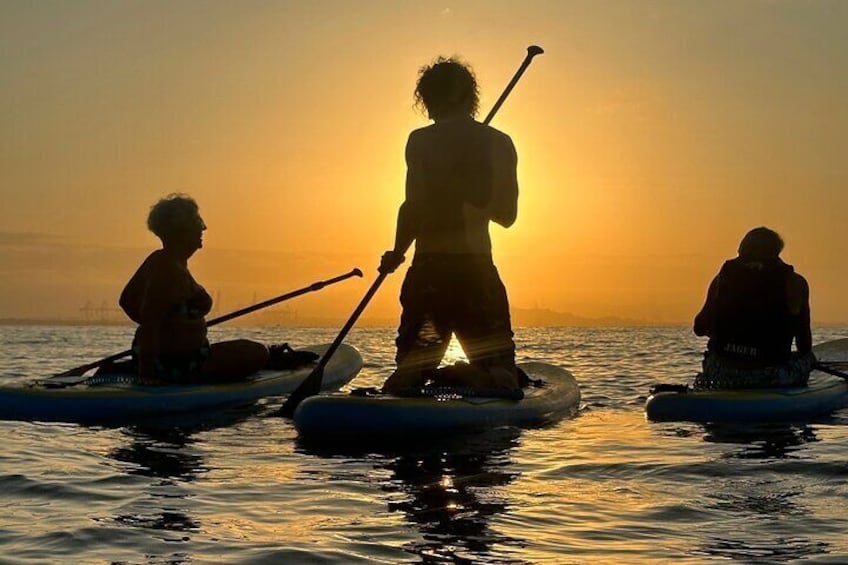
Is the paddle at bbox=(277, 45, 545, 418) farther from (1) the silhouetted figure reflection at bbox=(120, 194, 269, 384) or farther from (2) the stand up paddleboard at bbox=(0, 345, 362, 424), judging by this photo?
(1) the silhouetted figure reflection at bbox=(120, 194, 269, 384)

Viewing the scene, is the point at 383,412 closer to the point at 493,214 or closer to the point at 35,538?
the point at 493,214

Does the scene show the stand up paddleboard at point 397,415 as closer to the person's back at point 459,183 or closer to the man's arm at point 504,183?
the person's back at point 459,183

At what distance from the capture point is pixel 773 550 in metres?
4.32

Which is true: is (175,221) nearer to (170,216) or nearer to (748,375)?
(170,216)

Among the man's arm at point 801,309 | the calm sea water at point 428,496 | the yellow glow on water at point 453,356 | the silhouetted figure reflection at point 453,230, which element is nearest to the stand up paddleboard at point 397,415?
the calm sea water at point 428,496

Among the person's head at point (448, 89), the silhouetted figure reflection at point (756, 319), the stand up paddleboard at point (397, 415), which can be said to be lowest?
the stand up paddleboard at point (397, 415)

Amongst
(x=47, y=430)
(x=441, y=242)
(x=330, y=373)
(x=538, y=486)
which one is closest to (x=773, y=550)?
(x=538, y=486)

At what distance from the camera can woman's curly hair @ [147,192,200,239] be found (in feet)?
31.9

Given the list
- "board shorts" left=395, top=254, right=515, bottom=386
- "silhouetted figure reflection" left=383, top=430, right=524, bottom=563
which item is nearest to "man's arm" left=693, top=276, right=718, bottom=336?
"board shorts" left=395, top=254, right=515, bottom=386

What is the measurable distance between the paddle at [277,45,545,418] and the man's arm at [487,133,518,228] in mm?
1174

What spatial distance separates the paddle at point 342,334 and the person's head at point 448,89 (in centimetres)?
112

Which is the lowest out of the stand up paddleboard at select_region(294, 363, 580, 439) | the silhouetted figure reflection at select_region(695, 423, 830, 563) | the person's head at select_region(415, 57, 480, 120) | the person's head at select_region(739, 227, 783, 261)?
the silhouetted figure reflection at select_region(695, 423, 830, 563)

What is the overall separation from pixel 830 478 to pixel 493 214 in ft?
11.1

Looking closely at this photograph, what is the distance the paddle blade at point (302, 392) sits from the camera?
9578mm
